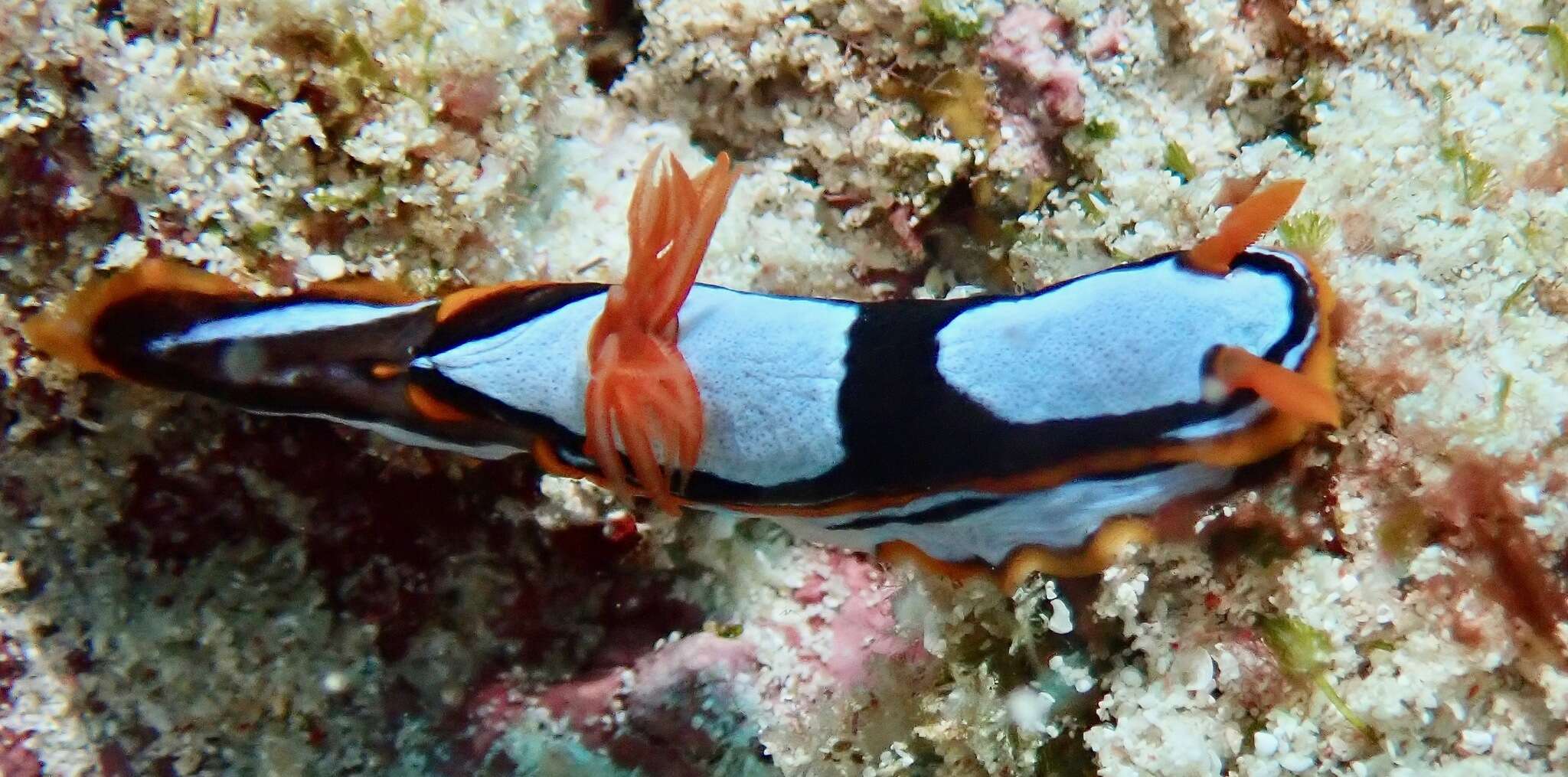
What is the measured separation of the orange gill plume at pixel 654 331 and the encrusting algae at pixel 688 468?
2.87 ft

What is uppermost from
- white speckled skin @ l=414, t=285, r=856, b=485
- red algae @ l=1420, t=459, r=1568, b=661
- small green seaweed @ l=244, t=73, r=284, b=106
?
red algae @ l=1420, t=459, r=1568, b=661

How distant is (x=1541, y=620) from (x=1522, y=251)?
75cm

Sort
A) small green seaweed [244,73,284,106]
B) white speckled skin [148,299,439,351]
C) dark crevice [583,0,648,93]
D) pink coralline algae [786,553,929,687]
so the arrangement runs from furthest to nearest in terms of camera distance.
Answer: dark crevice [583,0,648,93] < pink coralline algae [786,553,929,687] < white speckled skin [148,299,439,351] < small green seaweed [244,73,284,106]

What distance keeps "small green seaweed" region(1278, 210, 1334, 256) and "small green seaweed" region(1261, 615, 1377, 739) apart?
807 mm

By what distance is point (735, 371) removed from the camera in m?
2.45

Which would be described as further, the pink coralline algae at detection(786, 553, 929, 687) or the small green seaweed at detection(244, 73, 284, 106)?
the pink coralline algae at detection(786, 553, 929, 687)

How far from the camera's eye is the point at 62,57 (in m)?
2.64

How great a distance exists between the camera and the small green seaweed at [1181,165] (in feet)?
9.21

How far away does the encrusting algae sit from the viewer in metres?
2.03

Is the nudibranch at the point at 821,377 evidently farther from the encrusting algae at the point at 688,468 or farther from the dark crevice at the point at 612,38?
the dark crevice at the point at 612,38

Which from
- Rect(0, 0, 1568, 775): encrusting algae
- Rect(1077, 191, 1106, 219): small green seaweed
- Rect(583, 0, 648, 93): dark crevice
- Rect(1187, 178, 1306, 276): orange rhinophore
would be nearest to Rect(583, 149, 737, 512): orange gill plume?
Rect(0, 0, 1568, 775): encrusting algae

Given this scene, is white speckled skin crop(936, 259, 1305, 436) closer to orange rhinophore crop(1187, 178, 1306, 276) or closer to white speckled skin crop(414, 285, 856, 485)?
orange rhinophore crop(1187, 178, 1306, 276)

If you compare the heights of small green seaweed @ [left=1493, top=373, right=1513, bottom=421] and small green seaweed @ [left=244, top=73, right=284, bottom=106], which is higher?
small green seaweed @ [left=1493, top=373, right=1513, bottom=421]

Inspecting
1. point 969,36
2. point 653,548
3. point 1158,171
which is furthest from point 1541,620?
point 653,548
